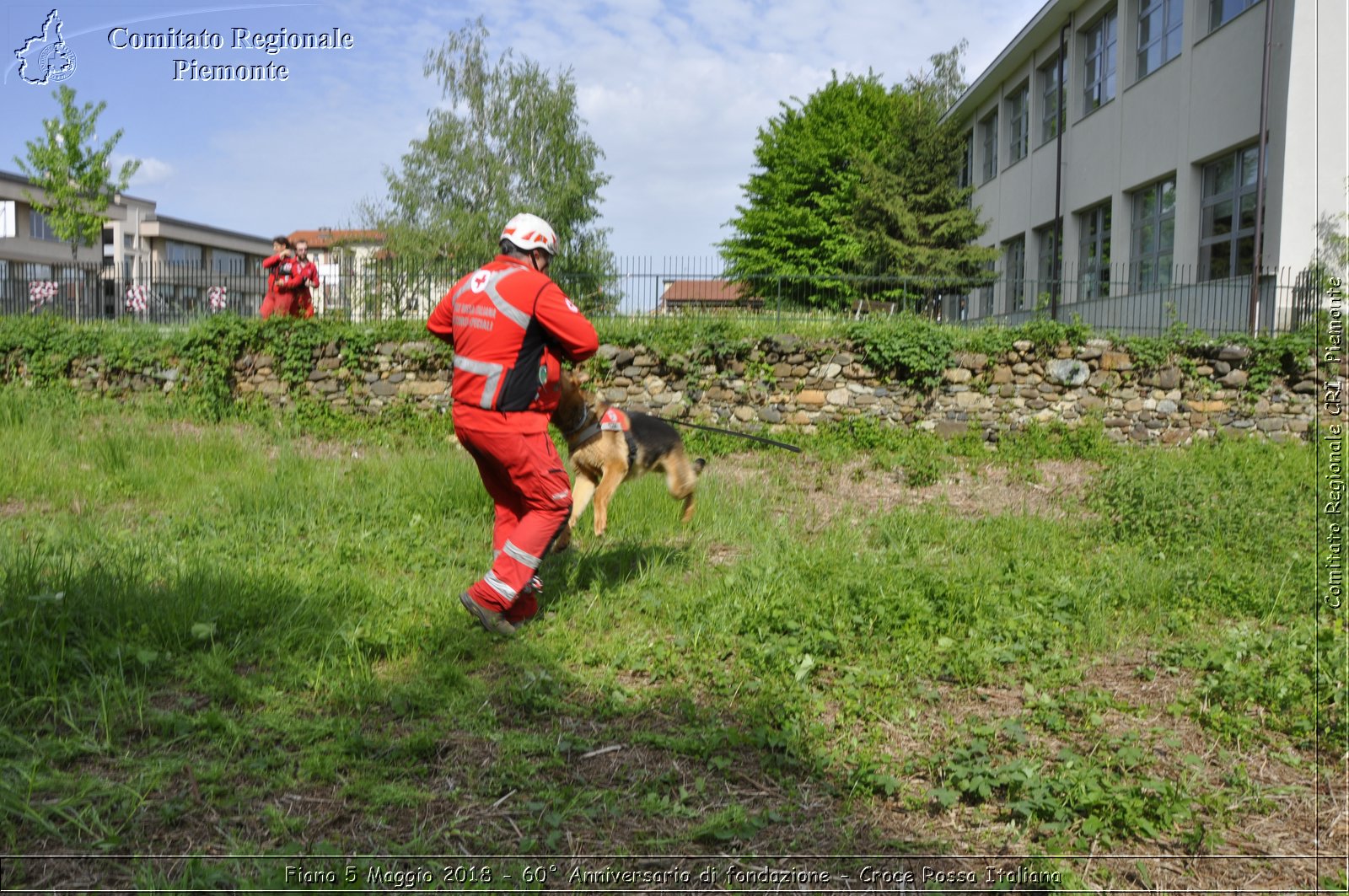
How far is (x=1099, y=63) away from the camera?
21781 millimetres

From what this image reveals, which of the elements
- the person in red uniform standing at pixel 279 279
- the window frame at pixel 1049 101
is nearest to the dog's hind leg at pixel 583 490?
the person in red uniform standing at pixel 279 279

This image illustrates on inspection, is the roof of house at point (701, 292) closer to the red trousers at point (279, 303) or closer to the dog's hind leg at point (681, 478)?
the red trousers at point (279, 303)

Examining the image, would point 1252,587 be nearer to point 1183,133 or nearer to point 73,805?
point 73,805

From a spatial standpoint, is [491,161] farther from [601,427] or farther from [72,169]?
[601,427]

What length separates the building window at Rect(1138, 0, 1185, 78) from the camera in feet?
59.1

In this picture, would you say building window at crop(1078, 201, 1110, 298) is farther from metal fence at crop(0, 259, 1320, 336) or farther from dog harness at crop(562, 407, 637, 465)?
dog harness at crop(562, 407, 637, 465)

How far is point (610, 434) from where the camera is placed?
6.68 m

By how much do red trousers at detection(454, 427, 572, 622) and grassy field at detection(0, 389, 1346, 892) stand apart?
0.32m

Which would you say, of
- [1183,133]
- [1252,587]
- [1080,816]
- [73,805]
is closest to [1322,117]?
[1183,133]

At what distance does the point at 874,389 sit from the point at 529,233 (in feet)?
27.9

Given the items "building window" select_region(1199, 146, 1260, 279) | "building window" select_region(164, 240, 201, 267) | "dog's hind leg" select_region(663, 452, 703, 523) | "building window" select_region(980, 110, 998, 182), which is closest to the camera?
"dog's hind leg" select_region(663, 452, 703, 523)

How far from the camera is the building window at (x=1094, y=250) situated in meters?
21.4

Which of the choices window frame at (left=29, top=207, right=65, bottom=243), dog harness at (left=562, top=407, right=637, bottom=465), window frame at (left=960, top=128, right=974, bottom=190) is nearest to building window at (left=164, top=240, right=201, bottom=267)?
window frame at (left=29, top=207, right=65, bottom=243)

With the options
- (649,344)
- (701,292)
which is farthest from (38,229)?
(649,344)
